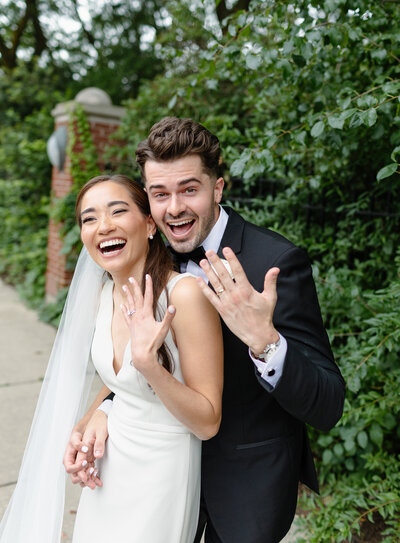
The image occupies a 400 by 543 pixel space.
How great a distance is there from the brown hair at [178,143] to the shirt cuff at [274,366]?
72 centimetres

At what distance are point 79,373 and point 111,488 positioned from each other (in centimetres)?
48

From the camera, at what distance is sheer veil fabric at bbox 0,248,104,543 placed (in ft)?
6.03

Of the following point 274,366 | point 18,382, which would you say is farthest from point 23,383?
point 274,366

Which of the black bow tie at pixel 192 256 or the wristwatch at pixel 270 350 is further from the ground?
the black bow tie at pixel 192 256

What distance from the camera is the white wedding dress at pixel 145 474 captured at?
156 centimetres

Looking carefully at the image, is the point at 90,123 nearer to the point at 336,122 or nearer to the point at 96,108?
the point at 96,108

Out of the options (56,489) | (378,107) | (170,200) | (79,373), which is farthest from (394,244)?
(56,489)

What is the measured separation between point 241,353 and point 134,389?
38 cm

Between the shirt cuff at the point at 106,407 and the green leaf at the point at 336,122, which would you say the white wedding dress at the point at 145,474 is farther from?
the green leaf at the point at 336,122

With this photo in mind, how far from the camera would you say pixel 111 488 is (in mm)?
1636

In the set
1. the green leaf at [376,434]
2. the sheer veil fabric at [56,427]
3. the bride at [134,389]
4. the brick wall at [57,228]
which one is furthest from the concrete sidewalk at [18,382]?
the bride at [134,389]

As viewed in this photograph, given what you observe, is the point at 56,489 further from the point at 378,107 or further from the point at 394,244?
the point at 394,244

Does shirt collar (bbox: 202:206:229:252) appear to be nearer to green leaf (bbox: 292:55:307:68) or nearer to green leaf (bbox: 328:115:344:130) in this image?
green leaf (bbox: 328:115:344:130)

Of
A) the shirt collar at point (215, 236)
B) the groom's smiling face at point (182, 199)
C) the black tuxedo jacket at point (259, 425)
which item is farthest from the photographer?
the shirt collar at point (215, 236)
